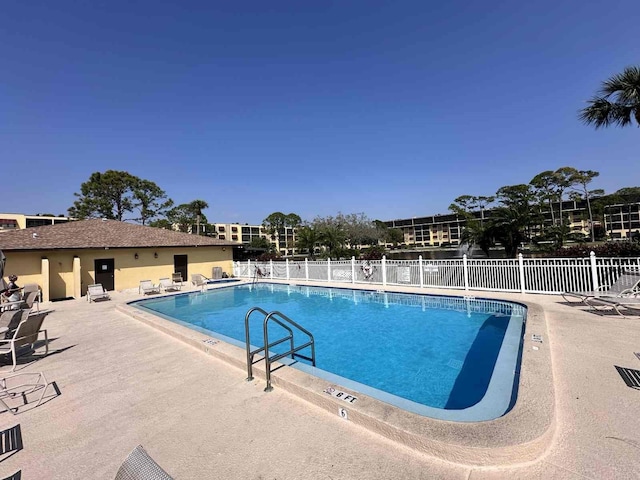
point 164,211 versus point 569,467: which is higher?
point 164,211

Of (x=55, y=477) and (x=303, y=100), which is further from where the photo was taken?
(x=303, y=100)

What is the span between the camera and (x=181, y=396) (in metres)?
3.76

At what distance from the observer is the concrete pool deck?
2.36 m

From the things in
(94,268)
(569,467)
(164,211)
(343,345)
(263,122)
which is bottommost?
(343,345)

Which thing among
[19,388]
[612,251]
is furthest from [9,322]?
[612,251]

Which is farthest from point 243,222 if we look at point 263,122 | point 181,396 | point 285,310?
point 181,396

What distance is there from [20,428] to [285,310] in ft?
27.4

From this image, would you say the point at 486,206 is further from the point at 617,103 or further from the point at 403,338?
the point at 403,338

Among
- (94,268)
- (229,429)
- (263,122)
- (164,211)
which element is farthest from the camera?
(164,211)

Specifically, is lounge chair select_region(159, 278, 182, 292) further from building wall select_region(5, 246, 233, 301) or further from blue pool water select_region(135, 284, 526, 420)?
building wall select_region(5, 246, 233, 301)

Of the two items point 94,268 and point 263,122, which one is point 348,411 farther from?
point 263,122

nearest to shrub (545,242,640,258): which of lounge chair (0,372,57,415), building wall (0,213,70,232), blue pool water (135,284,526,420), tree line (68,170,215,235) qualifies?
blue pool water (135,284,526,420)

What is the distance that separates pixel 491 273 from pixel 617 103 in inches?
347

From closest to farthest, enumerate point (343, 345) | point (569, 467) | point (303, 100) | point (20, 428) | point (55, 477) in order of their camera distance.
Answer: point (569, 467)
point (55, 477)
point (20, 428)
point (343, 345)
point (303, 100)
